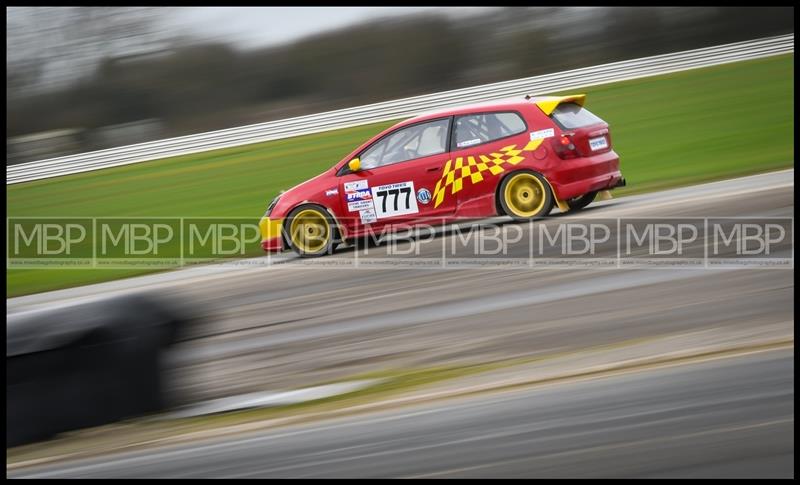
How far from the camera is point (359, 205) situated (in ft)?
35.0

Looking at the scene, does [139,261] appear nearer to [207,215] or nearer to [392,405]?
[207,215]

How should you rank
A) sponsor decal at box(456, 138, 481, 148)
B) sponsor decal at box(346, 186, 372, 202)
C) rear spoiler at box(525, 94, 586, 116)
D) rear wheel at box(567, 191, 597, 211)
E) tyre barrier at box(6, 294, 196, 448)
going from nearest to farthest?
tyre barrier at box(6, 294, 196, 448), rear spoiler at box(525, 94, 586, 116), sponsor decal at box(456, 138, 481, 148), sponsor decal at box(346, 186, 372, 202), rear wheel at box(567, 191, 597, 211)

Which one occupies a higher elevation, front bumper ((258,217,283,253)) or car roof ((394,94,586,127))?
car roof ((394,94,586,127))

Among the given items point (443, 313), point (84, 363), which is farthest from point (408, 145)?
point (84, 363)

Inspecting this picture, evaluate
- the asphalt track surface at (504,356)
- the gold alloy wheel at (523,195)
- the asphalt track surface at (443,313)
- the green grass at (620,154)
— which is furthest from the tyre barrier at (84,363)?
the green grass at (620,154)

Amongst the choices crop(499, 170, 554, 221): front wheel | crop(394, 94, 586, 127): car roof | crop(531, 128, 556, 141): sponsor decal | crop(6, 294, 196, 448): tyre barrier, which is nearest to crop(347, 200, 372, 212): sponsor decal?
crop(394, 94, 586, 127): car roof

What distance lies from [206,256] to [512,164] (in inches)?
203

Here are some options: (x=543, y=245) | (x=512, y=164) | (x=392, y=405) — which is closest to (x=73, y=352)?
(x=392, y=405)

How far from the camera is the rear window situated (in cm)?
1020

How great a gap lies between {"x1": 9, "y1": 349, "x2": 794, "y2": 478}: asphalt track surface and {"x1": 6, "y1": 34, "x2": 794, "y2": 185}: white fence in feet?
48.0

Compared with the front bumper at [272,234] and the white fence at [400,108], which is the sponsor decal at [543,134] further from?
the white fence at [400,108]

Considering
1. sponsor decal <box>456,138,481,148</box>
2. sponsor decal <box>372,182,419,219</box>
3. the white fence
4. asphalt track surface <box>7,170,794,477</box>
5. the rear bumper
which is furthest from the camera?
the white fence

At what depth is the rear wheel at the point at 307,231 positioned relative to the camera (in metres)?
10.8

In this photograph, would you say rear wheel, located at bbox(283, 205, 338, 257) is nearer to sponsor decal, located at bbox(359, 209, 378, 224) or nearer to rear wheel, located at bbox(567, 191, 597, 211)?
sponsor decal, located at bbox(359, 209, 378, 224)
